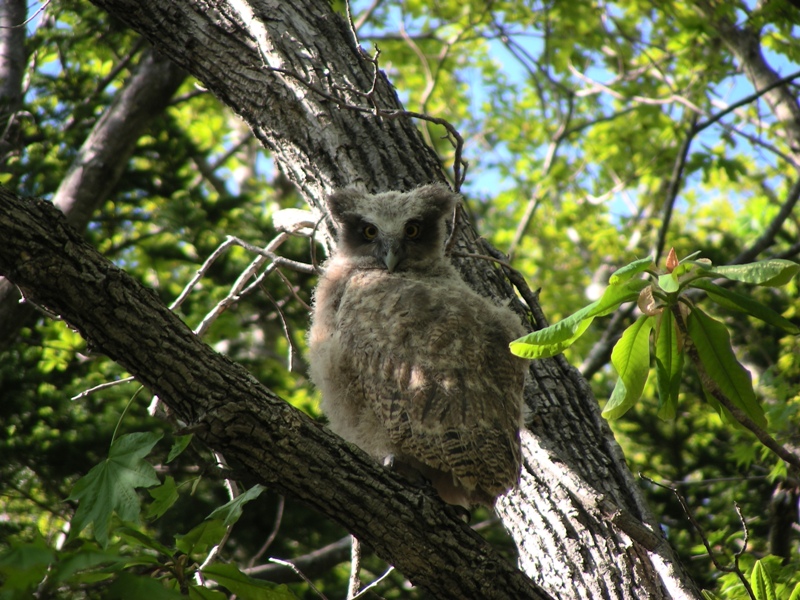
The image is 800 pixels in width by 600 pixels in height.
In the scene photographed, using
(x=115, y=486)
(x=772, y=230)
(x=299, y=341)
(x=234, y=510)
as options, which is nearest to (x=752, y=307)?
(x=234, y=510)

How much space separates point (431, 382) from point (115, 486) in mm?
1049

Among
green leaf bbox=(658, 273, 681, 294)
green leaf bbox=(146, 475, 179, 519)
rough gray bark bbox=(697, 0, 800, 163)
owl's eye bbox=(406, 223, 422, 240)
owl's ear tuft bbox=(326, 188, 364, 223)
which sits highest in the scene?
rough gray bark bbox=(697, 0, 800, 163)

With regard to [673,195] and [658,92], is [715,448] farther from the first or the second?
[658,92]

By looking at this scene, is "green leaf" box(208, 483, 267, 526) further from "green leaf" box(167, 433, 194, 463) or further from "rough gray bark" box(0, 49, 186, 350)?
"rough gray bark" box(0, 49, 186, 350)

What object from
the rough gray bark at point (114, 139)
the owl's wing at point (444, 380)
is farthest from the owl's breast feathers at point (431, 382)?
the rough gray bark at point (114, 139)

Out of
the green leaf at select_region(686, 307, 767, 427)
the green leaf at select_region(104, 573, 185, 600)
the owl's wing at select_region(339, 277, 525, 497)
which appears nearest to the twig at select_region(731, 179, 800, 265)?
the owl's wing at select_region(339, 277, 525, 497)

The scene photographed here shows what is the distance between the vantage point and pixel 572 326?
6.47 feet

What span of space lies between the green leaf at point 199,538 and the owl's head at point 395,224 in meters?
1.40

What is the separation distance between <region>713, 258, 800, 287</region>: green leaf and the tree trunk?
1112mm

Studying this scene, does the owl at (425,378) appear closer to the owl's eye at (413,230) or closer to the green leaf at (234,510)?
the owl's eye at (413,230)

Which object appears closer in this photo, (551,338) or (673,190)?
(551,338)

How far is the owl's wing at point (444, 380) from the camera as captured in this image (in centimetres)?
249

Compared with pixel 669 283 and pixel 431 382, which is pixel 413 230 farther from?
pixel 669 283

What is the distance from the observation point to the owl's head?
10.5 ft
